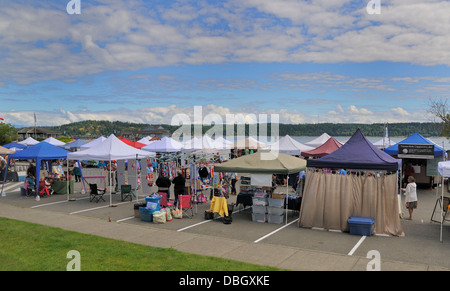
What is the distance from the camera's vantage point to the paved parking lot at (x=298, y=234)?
29.8 feet

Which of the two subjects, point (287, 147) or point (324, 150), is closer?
point (324, 150)

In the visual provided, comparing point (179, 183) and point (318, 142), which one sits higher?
point (318, 142)

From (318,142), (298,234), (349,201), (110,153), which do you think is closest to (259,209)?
(298,234)

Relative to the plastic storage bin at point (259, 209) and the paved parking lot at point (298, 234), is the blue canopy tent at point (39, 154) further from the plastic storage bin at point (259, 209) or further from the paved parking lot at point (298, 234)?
the plastic storage bin at point (259, 209)

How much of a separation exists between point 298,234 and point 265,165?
273 centimetres

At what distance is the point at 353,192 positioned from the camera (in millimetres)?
11391

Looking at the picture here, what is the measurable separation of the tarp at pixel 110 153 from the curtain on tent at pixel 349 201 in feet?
26.9

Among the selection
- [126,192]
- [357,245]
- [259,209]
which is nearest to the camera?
[357,245]

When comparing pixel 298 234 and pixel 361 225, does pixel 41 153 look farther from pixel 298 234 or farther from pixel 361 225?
pixel 361 225

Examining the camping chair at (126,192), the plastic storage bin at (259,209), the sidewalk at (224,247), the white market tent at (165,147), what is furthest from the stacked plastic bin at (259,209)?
the white market tent at (165,147)

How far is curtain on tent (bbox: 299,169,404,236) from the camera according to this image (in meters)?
11.0

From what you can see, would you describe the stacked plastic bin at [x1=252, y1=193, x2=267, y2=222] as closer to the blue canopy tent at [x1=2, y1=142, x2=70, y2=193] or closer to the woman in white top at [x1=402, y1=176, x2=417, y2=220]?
the woman in white top at [x1=402, y1=176, x2=417, y2=220]

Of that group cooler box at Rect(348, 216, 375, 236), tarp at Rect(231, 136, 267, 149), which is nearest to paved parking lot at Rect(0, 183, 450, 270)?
cooler box at Rect(348, 216, 375, 236)
